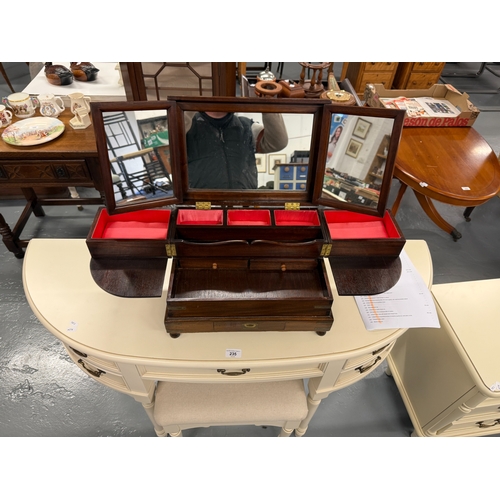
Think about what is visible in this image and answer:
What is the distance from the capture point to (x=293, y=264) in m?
1.36

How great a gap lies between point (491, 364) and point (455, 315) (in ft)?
0.82

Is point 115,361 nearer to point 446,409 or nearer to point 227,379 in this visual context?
point 227,379

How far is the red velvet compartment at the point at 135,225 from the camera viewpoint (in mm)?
1405

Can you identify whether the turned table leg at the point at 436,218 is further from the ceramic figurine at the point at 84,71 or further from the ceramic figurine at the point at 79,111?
the ceramic figurine at the point at 84,71

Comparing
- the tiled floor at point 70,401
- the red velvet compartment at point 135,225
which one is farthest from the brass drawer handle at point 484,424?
the red velvet compartment at point 135,225

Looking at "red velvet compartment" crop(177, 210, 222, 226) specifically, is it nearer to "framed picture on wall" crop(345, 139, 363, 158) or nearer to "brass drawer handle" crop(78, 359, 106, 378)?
"framed picture on wall" crop(345, 139, 363, 158)

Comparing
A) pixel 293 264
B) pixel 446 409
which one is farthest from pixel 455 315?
pixel 293 264

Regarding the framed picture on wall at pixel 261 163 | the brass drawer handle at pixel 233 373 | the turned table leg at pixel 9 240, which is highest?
the framed picture on wall at pixel 261 163

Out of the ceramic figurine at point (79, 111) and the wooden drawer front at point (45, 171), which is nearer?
the wooden drawer front at point (45, 171)

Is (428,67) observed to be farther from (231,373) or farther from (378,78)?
(231,373)

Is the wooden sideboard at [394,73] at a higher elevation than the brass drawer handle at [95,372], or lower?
higher

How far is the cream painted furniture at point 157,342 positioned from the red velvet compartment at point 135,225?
196mm

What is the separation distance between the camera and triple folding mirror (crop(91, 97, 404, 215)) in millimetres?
1210

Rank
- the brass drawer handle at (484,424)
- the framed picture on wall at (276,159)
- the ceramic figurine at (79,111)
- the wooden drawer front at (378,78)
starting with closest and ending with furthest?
the framed picture on wall at (276,159), the brass drawer handle at (484,424), the ceramic figurine at (79,111), the wooden drawer front at (378,78)
